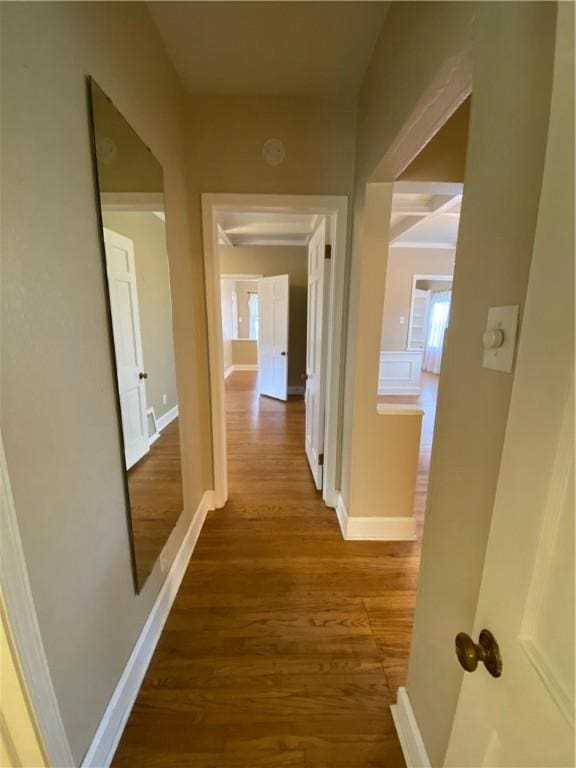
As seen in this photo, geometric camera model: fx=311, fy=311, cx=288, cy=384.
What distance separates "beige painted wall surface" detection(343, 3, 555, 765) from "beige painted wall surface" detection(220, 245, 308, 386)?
4333 mm

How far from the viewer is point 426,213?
3.33 m

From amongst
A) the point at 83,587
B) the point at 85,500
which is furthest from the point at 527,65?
the point at 83,587

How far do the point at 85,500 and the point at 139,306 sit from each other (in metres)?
0.83

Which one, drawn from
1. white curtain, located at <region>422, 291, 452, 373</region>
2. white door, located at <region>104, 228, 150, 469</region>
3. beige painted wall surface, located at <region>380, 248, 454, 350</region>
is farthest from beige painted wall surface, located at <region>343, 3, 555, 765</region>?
white curtain, located at <region>422, 291, 452, 373</region>

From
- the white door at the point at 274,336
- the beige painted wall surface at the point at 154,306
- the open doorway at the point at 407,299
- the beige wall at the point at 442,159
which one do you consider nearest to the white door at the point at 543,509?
the beige painted wall surface at the point at 154,306

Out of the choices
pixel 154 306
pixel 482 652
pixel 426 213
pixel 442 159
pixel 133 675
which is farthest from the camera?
pixel 426 213

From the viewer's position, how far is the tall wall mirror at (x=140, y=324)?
Answer: 1062mm

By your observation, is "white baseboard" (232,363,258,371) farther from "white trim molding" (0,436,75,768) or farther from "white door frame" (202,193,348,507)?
"white trim molding" (0,436,75,768)

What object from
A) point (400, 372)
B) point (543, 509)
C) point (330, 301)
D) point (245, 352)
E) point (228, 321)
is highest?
point (330, 301)

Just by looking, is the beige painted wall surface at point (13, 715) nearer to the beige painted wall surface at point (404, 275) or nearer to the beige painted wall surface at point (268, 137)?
the beige painted wall surface at point (268, 137)

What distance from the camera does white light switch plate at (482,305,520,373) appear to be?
0.59 metres

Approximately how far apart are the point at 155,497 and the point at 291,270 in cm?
499

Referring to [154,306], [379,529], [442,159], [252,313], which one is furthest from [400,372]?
[154,306]

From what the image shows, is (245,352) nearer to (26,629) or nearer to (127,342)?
(127,342)
